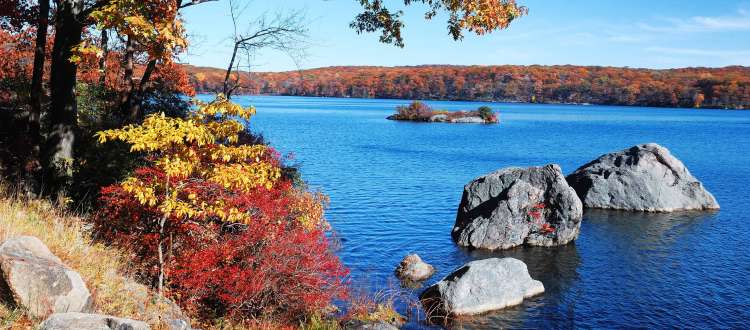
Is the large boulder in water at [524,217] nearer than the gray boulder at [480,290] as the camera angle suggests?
No

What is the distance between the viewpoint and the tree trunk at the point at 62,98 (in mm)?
17062

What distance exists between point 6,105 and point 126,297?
21718 millimetres

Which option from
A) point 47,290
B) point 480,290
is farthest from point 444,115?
point 47,290

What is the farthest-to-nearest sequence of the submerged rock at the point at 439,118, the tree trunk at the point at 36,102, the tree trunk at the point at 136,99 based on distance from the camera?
the submerged rock at the point at 439,118
the tree trunk at the point at 136,99
the tree trunk at the point at 36,102

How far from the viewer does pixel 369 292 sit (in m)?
22.0

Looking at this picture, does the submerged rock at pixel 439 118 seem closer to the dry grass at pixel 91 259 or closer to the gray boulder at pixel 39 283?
the dry grass at pixel 91 259

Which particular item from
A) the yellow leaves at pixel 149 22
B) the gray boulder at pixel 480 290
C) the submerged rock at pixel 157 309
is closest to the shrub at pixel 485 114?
the gray boulder at pixel 480 290

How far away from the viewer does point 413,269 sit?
2431 cm

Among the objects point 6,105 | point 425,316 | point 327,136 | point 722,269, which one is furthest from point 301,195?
point 327,136

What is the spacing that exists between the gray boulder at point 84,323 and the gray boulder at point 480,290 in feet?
41.3

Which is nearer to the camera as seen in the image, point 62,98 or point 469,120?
point 62,98

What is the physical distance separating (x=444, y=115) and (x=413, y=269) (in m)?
105

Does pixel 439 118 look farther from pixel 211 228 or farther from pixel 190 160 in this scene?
pixel 190 160

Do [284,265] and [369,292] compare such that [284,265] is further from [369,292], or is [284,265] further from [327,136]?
[327,136]
